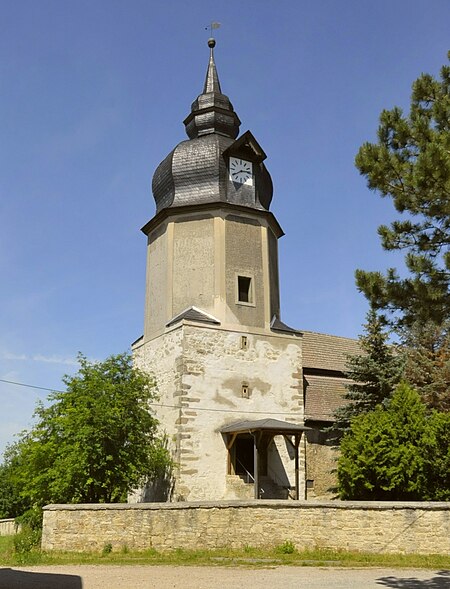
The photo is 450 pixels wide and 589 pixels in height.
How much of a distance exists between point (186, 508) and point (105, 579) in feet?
14.2

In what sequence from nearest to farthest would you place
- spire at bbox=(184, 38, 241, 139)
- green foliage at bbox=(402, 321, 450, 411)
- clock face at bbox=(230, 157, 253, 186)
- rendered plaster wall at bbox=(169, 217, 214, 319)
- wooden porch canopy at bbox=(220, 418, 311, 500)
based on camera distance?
1. wooden porch canopy at bbox=(220, 418, 311, 500)
2. rendered plaster wall at bbox=(169, 217, 214, 319)
3. clock face at bbox=(230, 157, 253, 186)
4. spire at bbox=(184, 38, 241, 139)
5. green foliage at bbox=(402, 321, 450, 411)

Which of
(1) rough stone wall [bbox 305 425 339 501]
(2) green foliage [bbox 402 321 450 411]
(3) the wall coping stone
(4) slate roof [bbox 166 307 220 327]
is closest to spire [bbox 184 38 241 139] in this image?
(4) slate roof [bbox 166 307 220 327]

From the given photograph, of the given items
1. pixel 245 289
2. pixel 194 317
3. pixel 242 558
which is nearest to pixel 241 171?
pixel 245 289

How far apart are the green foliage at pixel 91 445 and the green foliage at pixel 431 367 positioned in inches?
424

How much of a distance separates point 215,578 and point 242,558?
2913 mm

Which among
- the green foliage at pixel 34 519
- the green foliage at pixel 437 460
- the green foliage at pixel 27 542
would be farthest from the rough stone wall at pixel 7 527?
the green foliage at pixel 437 460

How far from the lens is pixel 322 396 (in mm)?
24984

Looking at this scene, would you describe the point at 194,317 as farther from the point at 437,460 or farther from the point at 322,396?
the point at 437,460

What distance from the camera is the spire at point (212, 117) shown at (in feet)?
82.5

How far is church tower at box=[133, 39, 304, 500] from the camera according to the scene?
20.4 metres

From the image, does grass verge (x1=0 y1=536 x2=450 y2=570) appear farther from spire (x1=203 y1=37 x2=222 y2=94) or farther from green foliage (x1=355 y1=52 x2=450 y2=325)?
spire (x1=203 y1=37 x2=222 y2=94)

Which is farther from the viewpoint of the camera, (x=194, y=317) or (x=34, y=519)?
(x=194, y=317)

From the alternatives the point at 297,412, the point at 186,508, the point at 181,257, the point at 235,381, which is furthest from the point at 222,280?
the point at 186,508

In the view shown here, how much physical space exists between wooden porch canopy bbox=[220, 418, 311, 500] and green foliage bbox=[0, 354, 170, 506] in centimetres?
225
